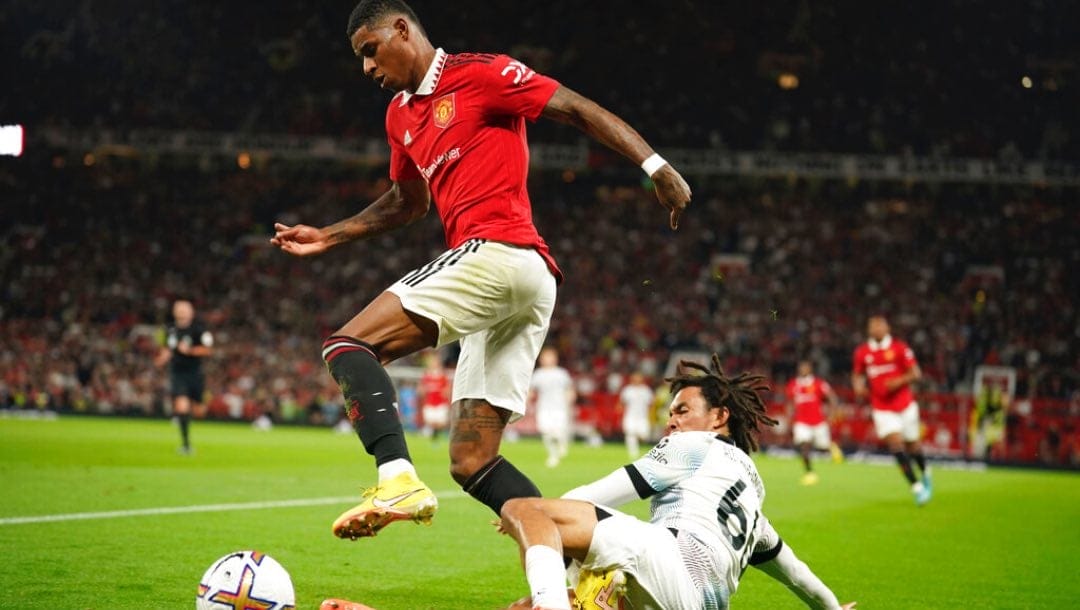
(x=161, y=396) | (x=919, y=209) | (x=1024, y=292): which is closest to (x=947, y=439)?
(x=1024, y=292)

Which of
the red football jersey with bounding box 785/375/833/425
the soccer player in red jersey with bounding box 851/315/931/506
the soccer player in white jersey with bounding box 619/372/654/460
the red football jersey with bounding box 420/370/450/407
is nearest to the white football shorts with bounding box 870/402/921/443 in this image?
the soccer player in red jersey with bounding box 851/315/931/506

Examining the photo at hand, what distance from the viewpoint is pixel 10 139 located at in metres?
36.0

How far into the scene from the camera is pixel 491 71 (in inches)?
192

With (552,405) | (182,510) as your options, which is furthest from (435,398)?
(182,510)

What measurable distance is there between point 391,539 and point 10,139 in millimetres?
31445

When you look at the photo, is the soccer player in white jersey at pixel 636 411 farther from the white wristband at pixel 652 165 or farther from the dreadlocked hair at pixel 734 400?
the white wristband at pixel 652 165

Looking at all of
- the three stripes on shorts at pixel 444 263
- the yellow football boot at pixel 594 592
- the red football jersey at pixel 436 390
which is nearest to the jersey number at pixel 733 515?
the yellow football boot at pixel 594 592

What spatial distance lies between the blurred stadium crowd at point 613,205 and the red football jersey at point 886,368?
13.7 meters

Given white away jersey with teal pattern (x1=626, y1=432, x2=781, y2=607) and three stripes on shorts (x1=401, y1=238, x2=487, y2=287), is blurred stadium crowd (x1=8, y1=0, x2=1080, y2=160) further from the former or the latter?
three stripes on shorts (x1=401, y1=238, x2=487, y2=287)

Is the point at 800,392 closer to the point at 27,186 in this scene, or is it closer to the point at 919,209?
the point at 919,209

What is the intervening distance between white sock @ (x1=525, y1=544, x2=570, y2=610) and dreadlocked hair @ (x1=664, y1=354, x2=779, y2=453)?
1542 mm

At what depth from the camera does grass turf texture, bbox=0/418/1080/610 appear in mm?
6730

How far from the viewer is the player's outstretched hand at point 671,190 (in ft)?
14.9

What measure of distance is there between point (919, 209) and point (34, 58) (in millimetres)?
28821
